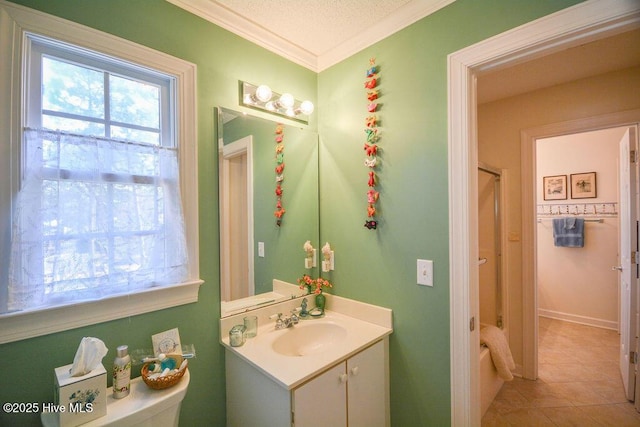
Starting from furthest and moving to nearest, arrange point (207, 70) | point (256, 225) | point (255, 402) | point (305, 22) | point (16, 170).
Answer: point (256, 225) < point (305, 22) < point (207, 70) < point (255, 402) < point (16, 170)

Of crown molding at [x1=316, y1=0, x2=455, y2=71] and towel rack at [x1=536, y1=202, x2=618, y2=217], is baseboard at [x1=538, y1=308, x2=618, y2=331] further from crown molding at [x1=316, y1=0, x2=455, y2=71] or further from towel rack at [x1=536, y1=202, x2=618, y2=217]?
crown molding at [x1=316, y1=0, x2=455, y2=71]

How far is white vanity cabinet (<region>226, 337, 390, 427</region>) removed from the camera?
1.10 meters

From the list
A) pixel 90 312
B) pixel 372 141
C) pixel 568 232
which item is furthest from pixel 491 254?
pixel 90 312

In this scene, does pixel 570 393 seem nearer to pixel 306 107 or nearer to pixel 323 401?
pixel 323 401

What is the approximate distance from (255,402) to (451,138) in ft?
5.03

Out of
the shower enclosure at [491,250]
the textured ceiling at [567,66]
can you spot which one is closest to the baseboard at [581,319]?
the shower enclosure at [491,250]

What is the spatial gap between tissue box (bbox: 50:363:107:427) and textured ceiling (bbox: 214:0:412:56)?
173 centimetres

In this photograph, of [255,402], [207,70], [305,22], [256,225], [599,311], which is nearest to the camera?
[255,402]

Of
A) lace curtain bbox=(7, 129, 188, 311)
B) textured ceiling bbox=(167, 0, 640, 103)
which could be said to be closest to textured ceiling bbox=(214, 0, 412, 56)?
textured ceiling bbox=(167, 0, 640, 103)

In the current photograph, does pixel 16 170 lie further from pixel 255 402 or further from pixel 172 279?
pixel 255 402

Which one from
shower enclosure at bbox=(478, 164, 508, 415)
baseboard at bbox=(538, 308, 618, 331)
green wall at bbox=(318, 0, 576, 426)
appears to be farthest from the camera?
baseboard at bbox=(538, 308, 618, 331)

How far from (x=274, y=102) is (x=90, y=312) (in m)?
1.39

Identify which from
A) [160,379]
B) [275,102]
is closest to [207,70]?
[275,102]

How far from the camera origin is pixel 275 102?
1700mm
